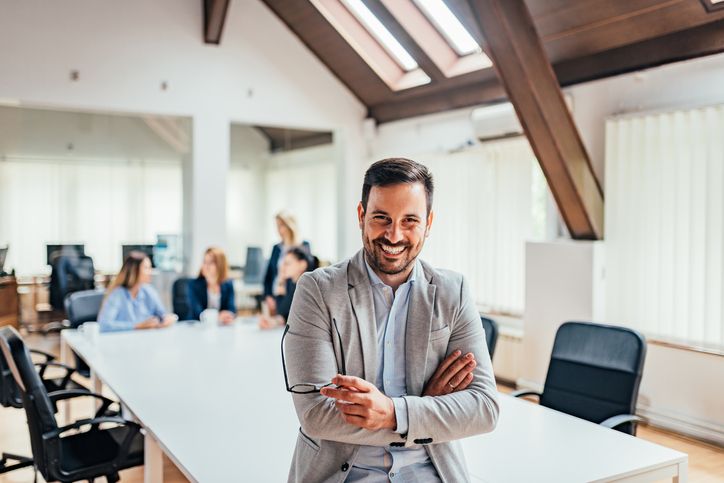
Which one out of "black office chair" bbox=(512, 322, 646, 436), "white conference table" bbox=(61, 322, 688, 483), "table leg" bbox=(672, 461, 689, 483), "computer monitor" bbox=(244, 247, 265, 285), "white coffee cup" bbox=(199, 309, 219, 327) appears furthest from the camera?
"computer monitor" bbox=(244, 247, 265, 285)

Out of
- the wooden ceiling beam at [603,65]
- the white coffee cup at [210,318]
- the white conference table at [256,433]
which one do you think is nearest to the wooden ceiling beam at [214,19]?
the wooden ceiling beam at [603,65]

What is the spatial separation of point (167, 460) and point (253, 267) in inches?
148

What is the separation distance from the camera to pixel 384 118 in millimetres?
8047

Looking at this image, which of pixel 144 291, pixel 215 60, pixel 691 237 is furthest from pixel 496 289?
pixel 215 60

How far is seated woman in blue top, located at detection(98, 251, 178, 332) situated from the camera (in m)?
4.79

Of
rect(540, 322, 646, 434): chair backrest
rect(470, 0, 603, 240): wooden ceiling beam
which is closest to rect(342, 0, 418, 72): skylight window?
rect(470, 0, 603, 240): wooden ceiling beam

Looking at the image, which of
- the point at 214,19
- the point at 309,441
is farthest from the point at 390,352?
the point at 214,19

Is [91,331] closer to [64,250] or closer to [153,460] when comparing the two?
[153,460]

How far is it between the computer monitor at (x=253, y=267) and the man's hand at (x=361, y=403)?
20.4 ft

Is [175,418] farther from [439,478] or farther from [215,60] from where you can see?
[215,60]

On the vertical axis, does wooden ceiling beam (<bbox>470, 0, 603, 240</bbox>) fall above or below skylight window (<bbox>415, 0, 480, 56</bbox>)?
below

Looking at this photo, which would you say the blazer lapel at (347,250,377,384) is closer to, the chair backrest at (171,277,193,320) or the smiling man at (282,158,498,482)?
the smiling man at (282,158,498,482)

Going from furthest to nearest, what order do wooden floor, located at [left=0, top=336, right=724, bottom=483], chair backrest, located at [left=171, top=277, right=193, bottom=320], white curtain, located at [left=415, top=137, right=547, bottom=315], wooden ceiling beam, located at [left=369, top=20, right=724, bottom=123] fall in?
white curtain, located at [left=415, top=137, right=547, bottom=315]
chair backrest, located at [left=171, top=277, right=193, bottom=320]
wooden ceiling beam, located at [left=369, top=20, right=724, bottom=123]
wooden floor, located at [left=0, top=336, right=724, bottom=483]

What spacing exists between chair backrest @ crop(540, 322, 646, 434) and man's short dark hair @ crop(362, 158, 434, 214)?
169 cm
